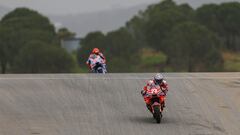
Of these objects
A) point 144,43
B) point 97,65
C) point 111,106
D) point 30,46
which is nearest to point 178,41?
point 144,43

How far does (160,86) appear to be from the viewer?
16672 millimetres

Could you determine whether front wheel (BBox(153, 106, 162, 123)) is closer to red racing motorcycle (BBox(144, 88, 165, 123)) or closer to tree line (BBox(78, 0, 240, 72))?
red racing motorcycle (BBox(144, 88, 165, 123))

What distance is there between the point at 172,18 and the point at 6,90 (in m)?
87.3

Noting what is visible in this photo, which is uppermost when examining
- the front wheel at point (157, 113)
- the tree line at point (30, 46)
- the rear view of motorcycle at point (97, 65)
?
the tree line at point (30, 46)

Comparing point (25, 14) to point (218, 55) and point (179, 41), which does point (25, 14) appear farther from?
point (218, 55)

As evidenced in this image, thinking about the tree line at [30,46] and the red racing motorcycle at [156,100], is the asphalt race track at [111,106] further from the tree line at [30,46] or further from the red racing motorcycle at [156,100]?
the tree line at [30,46]

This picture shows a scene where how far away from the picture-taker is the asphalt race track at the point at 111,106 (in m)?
15.8

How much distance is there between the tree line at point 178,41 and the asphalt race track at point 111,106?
69374mm

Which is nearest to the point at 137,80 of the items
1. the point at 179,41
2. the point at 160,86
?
the point at 160,86

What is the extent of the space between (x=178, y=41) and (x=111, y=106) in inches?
3322

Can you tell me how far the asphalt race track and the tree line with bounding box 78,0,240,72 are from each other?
69.4 metres

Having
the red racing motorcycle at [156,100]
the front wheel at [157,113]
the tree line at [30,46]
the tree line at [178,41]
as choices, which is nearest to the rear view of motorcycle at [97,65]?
the red racing motorcycle at [156,100]

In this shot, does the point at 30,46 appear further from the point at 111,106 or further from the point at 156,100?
the point at 156,100

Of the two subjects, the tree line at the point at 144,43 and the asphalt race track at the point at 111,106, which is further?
the tree line at the point at 144,43
